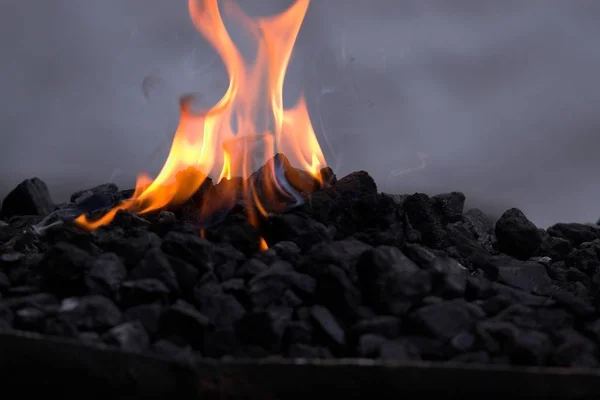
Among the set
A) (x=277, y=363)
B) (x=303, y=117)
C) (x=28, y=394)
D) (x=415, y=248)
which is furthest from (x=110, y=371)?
(x=303, y=117)

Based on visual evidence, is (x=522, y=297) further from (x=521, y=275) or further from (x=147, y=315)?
(x=147, y=315)

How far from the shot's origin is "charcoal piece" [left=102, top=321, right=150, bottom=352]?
2.93 metres

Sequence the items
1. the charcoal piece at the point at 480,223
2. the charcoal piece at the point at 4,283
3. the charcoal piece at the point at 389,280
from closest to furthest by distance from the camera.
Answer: the charcoal piece at the point at 389,280
the charcoal piece at the point at 4,283
the charcoal piece at the point at 480,223

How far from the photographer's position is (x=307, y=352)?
9.81ft

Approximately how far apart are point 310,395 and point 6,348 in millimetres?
1018

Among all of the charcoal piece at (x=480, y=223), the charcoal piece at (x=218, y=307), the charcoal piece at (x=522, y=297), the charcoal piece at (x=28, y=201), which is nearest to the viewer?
Result: the charcoal piece at (x=218, y=307)

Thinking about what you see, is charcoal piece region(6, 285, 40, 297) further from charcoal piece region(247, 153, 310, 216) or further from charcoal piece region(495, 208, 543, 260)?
charcoal piece region(495, 208, 543, 260)

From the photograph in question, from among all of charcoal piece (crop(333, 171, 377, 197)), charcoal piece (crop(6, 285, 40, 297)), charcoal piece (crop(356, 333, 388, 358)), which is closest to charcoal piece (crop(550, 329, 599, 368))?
charcoal piece (crop(356, 333, 388, 358))

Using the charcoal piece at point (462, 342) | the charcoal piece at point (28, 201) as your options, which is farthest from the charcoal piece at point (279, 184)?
the charcoal piece at point (28, 201)

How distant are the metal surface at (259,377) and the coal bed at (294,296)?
0.01m

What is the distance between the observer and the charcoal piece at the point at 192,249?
3.60 metres

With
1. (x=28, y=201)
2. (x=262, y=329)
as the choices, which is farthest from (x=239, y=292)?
(x=28, y=201)

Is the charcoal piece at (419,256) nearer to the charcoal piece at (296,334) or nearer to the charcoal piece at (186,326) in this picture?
the charcoal piece at (296,334)

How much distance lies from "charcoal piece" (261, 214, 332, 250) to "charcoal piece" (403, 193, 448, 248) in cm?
84
